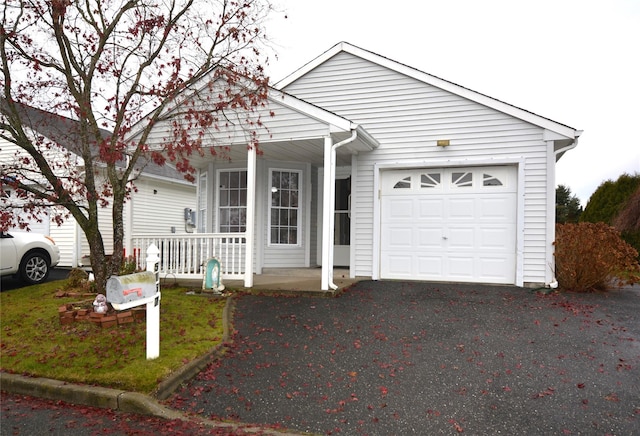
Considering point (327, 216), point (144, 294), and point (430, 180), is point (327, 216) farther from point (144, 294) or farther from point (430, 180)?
point (144, 294)

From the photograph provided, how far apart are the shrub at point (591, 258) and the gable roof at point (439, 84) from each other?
1.87 metres

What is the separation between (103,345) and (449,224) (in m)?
6.53

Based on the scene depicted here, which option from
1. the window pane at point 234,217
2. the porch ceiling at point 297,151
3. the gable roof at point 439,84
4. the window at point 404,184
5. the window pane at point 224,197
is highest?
→ the gable roof at point 439,84

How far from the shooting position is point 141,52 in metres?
6.23

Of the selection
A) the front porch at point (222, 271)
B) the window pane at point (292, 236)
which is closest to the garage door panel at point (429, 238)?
the front porch at point (222, 271)

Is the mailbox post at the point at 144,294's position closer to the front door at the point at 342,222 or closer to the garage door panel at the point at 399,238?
the garage door panel at the point at 399,238

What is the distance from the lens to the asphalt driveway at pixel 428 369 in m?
3.35

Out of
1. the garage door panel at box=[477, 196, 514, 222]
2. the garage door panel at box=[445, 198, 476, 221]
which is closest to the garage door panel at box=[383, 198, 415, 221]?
the garage door panel at box=[445, 198, 476, 221]

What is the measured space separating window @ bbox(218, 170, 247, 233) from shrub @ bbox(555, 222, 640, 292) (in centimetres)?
674

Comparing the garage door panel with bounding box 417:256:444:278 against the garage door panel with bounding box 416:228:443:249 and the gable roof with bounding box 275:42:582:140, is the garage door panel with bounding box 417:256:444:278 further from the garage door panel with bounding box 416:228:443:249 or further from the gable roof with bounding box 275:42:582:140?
the gable roof with bounding box 275:42:582:140

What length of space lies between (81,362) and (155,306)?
3.11 feet

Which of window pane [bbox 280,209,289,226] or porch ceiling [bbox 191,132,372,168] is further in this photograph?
window pane [bbox 280,209,289,226]

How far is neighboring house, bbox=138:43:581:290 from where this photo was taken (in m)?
7.99

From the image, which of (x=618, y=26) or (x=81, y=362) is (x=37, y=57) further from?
(x=618, y=26)
